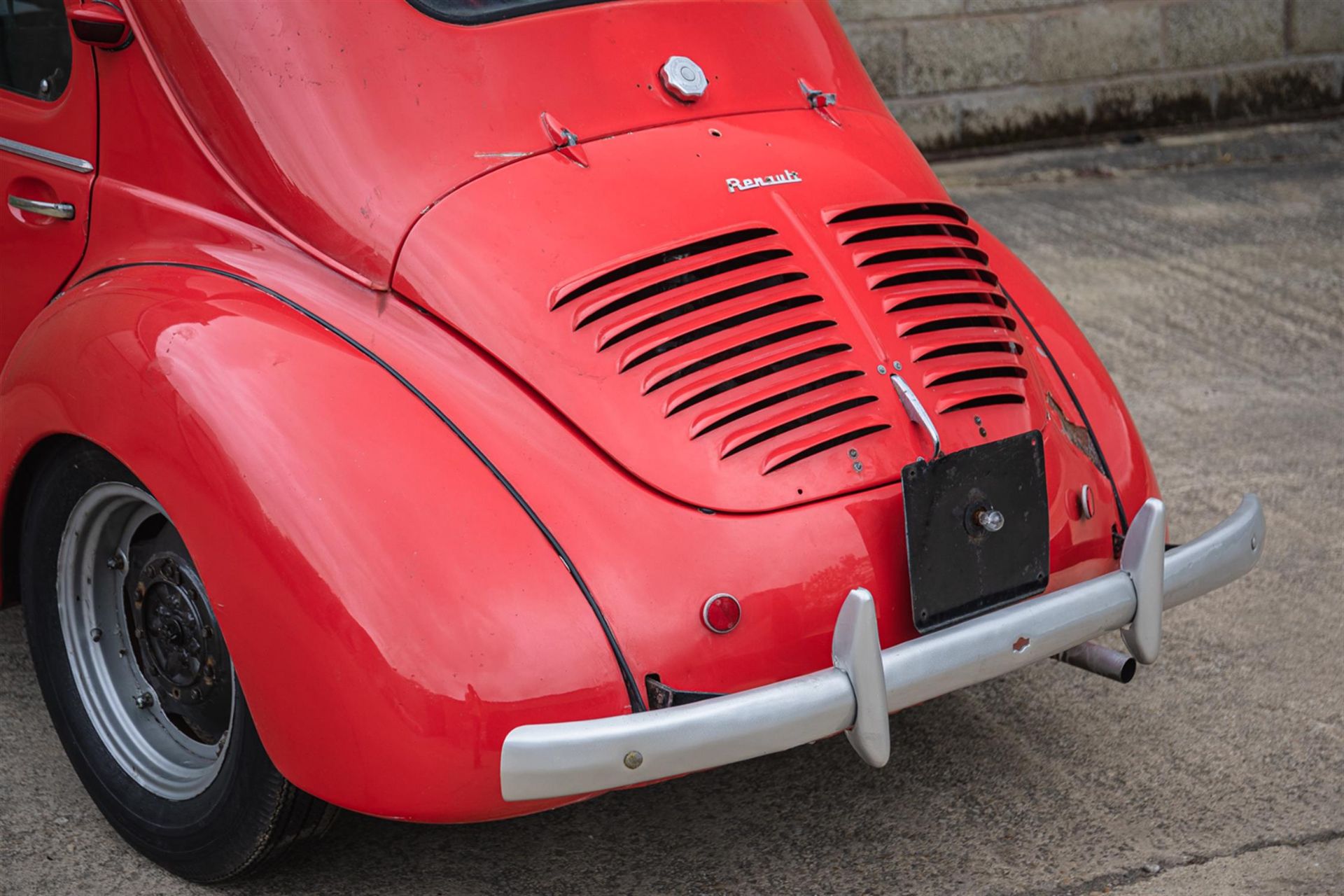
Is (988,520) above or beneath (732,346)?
beneath

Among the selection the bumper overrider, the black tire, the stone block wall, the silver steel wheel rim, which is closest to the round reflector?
the bumper overrider

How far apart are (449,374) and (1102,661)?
1.38m

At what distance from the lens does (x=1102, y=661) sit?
2.80 metres

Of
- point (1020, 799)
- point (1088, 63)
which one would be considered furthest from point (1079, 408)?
point (1088, 63)

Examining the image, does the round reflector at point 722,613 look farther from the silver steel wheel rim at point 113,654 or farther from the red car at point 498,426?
the silver steel wheel rim at point 113,654

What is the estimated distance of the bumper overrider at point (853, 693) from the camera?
2.08 m

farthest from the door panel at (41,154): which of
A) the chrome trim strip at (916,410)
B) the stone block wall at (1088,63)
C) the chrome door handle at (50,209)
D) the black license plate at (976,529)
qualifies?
the stone block wall at (1088,63)

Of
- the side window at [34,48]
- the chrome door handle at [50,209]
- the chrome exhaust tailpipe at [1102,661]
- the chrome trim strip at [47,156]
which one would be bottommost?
the chrome exhaust tailpipe at [1102,661]

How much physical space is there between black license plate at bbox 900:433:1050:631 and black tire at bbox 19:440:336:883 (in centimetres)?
109

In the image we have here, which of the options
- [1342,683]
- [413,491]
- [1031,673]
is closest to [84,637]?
[413,491]

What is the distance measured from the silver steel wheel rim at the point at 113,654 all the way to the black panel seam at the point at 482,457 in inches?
17.7

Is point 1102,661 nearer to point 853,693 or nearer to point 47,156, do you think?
point 853,693

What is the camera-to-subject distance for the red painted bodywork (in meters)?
2.17

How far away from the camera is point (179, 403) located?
7.59 feet
